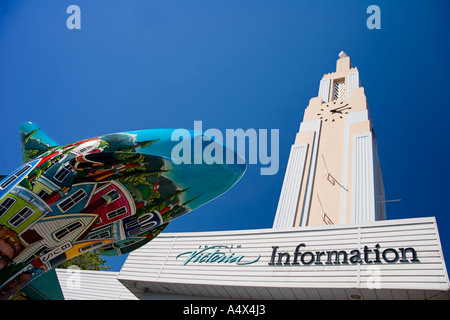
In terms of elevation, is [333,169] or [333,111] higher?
[333,111]

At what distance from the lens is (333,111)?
Result: 26.0 meters

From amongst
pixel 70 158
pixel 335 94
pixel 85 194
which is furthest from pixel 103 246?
pixel 335 94

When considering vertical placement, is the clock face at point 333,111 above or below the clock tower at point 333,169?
above

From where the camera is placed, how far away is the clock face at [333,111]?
2520 cm

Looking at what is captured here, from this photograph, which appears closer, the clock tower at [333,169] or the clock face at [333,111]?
the clock tower at [333,169]

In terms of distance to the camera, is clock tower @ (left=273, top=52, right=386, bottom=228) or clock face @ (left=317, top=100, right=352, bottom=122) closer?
clock tower @ (left=273, top=52, right=386, bottom=228)

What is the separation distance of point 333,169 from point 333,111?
6.29 meters

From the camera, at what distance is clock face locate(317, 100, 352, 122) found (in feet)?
82.7

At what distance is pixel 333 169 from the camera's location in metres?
21.6

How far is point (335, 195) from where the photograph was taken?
20.0 meters

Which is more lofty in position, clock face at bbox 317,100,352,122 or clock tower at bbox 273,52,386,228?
clock face at bbox 317,100,352,122

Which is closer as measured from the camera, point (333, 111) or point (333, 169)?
point (333, 169)
